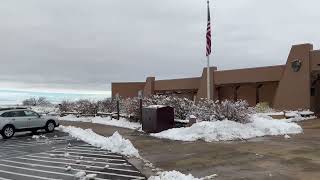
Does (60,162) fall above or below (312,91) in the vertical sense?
below

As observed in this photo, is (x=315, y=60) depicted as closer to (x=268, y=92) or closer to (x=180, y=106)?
(x=268, y=92)

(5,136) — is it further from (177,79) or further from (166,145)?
(177,79)

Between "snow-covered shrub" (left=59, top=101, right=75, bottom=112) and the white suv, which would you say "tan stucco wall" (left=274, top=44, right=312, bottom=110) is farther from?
"snow-covered shrub" (left=59, top=101, right=75, bottom=112)

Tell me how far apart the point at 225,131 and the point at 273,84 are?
22527 millimetres

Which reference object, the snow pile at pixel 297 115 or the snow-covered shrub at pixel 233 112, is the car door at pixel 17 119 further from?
the snow pile at pixel 297 115

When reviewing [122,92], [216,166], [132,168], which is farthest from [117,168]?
[122,92]

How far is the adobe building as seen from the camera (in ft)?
111

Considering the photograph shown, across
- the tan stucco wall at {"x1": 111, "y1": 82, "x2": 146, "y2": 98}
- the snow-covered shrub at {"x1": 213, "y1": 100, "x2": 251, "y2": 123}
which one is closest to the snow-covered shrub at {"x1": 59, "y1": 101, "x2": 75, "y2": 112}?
the tan stucco wall at {"x1": 111, "y1": 82, "x2": 146, "y2": 98}

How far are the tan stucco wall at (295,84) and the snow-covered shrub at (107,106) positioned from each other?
12.8 metres

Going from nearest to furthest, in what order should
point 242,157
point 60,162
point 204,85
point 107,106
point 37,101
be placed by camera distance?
point 242,157, point 60,162, point 107,106, point 204,85, point 37,101

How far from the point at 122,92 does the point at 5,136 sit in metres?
37.2

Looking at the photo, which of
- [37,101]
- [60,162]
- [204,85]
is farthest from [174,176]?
[37,101]

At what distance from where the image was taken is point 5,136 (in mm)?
23906

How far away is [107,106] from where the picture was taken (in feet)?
124
